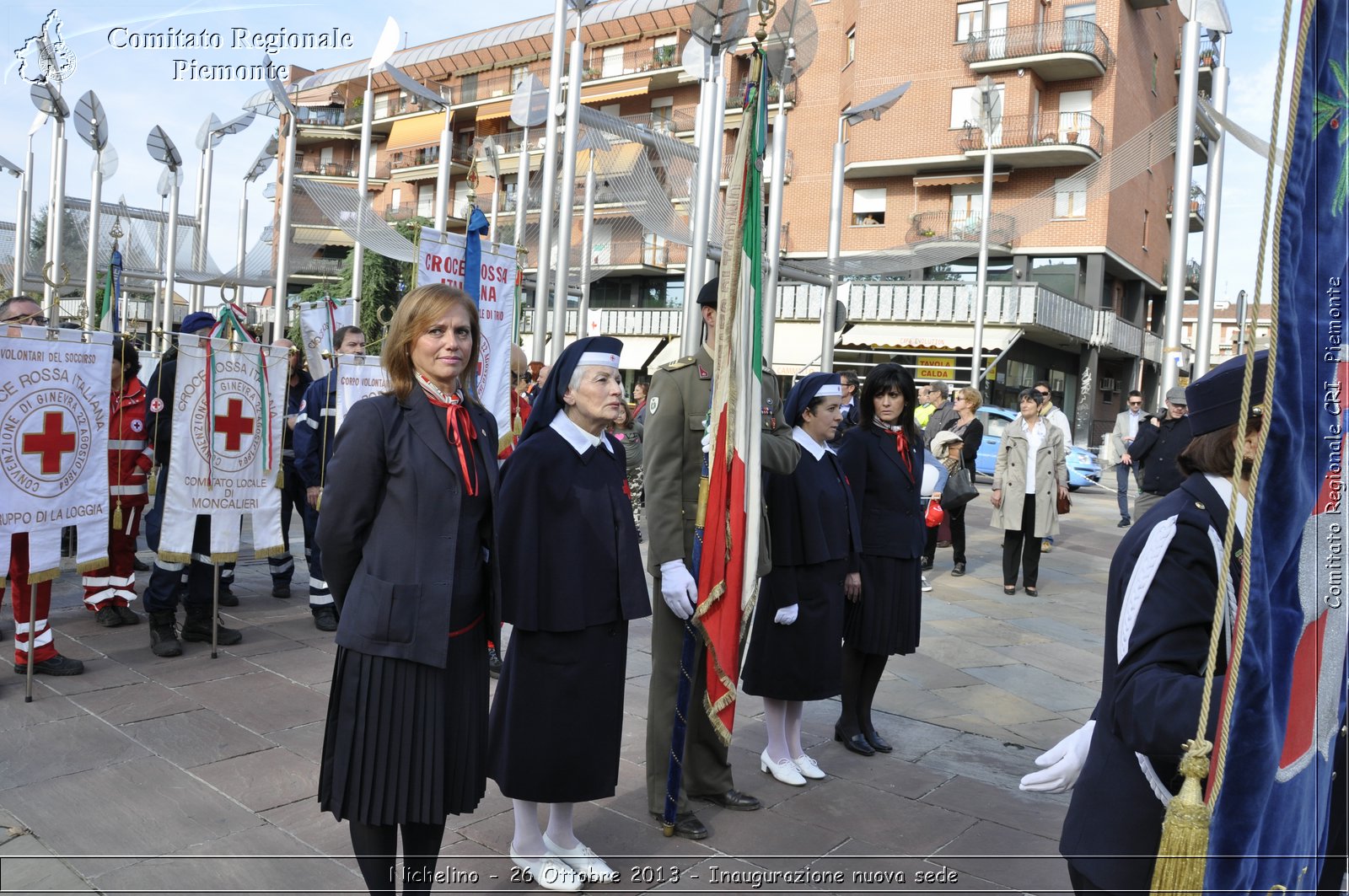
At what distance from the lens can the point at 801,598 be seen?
4.36 m

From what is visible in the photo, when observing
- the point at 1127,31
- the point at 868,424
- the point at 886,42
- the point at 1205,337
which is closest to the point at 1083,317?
the point at 1127,31

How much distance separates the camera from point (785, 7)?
9.66 metres

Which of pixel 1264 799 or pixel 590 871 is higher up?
pixel 1264 799

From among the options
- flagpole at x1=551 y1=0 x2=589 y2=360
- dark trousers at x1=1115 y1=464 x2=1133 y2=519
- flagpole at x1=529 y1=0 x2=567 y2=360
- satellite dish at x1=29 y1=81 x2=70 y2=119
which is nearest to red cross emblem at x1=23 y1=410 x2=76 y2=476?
flagpole at x1=551 y1=0 x2=589 y2=360

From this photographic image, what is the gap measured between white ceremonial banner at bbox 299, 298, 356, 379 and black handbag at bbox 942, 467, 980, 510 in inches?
230

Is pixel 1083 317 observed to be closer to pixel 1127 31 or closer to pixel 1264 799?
pixel 1127 31

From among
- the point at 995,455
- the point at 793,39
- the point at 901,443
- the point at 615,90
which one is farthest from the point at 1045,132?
the point at 901,443

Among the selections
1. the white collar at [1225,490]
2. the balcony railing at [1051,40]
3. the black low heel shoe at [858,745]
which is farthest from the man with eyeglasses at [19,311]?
the balcony railing at [1051,40]

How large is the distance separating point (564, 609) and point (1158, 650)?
1875mm

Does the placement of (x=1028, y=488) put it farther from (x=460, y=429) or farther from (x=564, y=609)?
(x=460, y=429)

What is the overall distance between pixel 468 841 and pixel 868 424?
110 inches

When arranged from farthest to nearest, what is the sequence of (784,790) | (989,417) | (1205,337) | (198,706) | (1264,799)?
(989,417), (1205,337), (198,706), (784,790), (1264,799)

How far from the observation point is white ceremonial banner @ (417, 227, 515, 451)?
6.08m

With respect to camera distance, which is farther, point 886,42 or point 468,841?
point 886,42
